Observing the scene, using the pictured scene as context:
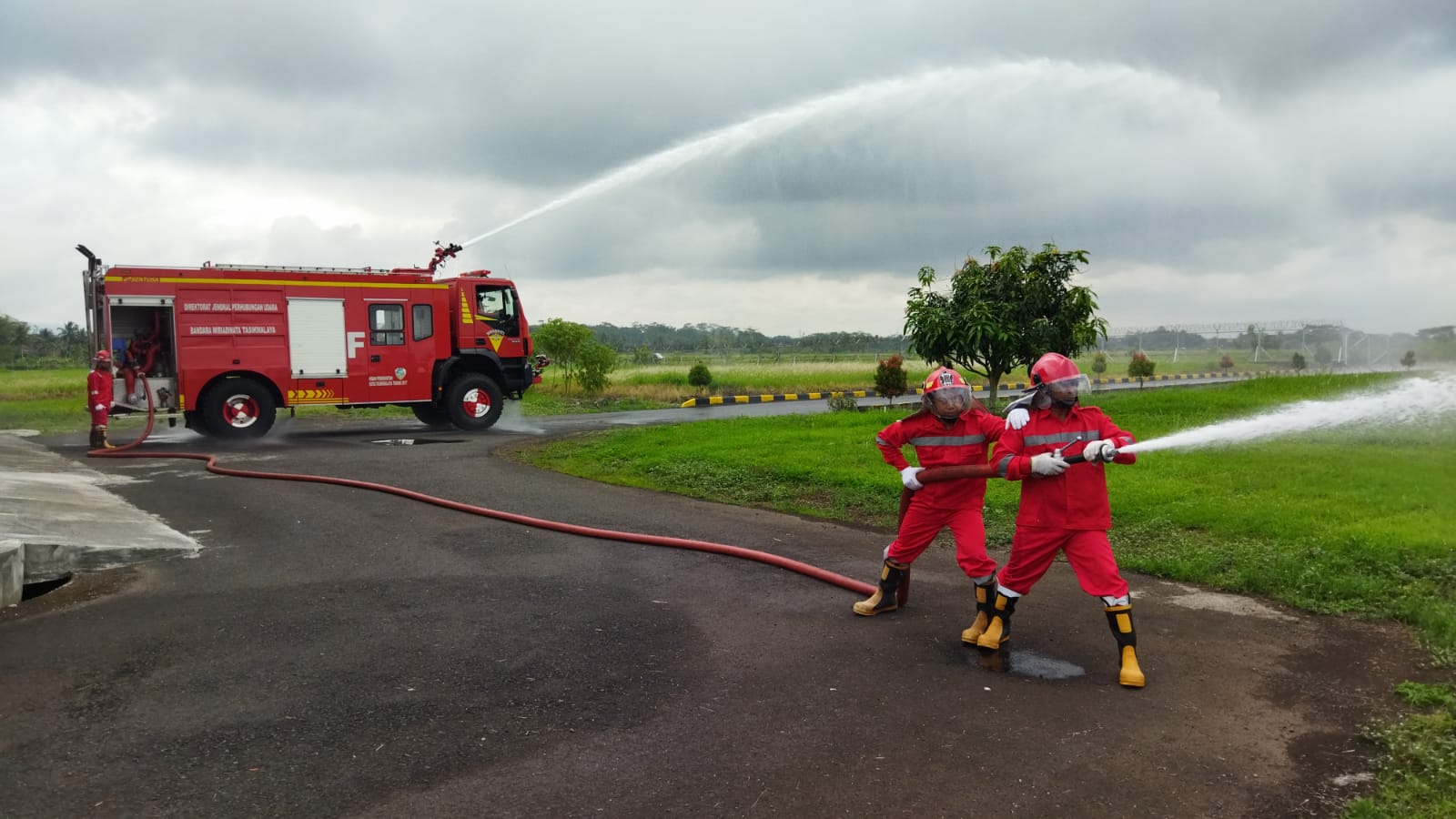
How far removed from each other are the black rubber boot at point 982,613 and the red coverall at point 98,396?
1468 centimetres

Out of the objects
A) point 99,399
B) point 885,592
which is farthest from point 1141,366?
point 885,592

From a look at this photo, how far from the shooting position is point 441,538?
8508 millimetres

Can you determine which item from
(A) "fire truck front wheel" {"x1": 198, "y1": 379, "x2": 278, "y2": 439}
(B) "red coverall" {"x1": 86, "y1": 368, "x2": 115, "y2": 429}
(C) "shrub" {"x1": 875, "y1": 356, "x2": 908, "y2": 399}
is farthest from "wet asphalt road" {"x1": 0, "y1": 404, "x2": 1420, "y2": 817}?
(C) "shrub" {"x1": 875, "y1": 356, "x2": 908, "y2": 399}

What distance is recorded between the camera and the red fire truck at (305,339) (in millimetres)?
16516

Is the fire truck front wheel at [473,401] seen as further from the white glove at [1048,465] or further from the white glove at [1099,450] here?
the white glove at [1099,450]

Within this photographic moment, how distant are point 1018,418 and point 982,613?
117 centimetres

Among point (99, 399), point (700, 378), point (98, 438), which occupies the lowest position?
point (98, 438)

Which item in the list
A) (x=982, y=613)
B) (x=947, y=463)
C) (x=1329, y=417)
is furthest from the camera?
(x=1329, y=417)

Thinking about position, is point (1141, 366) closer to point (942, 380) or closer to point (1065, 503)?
point (942, 380)

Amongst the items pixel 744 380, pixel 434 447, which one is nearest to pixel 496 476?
pixel 434 447

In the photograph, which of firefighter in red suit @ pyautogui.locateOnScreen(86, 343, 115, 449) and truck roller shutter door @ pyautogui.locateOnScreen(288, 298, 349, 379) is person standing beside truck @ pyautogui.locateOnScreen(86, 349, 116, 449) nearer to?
firefighter in red suit @ pyautogui.locateOnScreen(86, 343, 115, 449)

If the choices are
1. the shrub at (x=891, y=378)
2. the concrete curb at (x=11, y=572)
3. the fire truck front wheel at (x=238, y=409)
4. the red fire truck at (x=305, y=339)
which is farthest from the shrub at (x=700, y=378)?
the concrete curb at (x=11, y=572)

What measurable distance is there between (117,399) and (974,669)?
54.1ft

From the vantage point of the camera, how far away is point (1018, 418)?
17.2 feet
